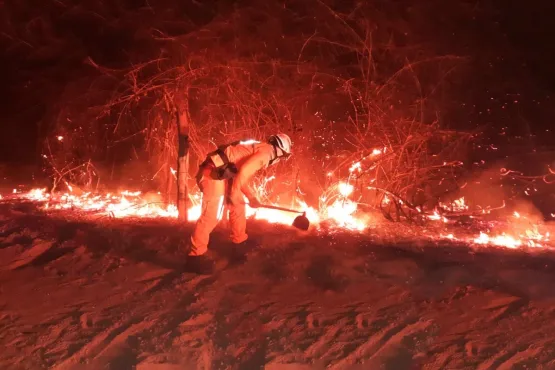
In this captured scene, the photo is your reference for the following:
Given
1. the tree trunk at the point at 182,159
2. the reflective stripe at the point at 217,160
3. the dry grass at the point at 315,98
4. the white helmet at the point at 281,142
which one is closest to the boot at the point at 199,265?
the reflective stripe at the point at 217,160

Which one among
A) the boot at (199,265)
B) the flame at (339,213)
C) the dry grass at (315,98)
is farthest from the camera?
the dry grass at (315,98)

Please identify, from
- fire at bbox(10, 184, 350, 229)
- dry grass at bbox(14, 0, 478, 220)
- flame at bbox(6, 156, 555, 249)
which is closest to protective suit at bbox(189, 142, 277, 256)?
flame at bbox(6, 156, 555, 249)

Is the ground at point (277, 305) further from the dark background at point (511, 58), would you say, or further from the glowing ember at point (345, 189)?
the dark background at point (511, 58)

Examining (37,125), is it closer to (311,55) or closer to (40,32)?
(40,32)

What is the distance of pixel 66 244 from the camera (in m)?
7.34

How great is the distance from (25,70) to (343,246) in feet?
31.3

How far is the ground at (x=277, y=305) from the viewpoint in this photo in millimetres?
4375

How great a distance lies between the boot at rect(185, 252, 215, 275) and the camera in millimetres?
6199

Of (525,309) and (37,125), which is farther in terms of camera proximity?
(37,125)

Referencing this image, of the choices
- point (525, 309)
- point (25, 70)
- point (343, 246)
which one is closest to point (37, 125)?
point (25, 70)

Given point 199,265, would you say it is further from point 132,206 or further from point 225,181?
point 132,206

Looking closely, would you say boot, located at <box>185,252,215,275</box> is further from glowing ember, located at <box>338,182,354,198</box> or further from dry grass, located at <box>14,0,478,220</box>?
glowing ember, located at <box>338,182,354,198</box>

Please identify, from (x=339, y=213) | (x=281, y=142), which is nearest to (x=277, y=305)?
(x=281, y=142)

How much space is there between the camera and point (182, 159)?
320 inches
